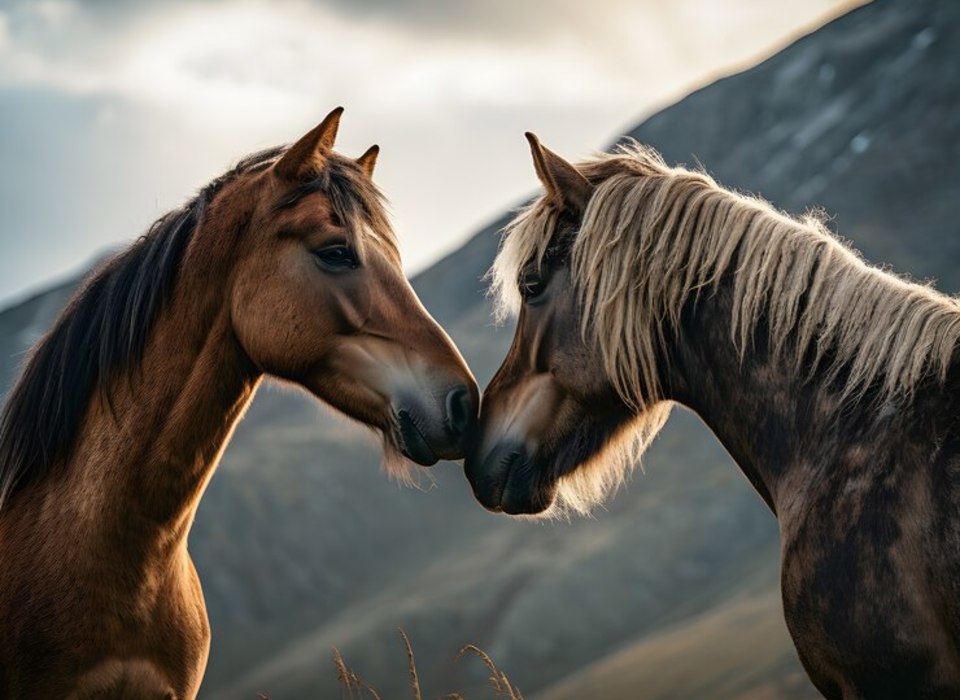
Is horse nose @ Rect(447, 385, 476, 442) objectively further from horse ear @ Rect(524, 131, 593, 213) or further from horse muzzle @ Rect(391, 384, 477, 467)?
horse ear @ Rect(524, 131, 593, 213)

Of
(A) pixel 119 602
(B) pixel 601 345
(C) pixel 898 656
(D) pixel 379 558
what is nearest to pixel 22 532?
(A) pixel 119 602

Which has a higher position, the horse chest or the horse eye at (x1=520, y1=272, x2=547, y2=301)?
the horse eye at (x1=520, y1=272, x2=547, y2=301)

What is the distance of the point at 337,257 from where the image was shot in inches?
205

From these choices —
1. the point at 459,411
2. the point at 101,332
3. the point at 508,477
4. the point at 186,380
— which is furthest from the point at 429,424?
the point at 101,332

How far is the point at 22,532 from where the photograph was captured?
503cm

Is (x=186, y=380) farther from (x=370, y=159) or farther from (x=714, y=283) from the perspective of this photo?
(x=714, y=283)

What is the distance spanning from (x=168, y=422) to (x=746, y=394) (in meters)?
2.58

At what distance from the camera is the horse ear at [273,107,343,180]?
5273mm

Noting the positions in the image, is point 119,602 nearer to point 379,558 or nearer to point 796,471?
point 796,471

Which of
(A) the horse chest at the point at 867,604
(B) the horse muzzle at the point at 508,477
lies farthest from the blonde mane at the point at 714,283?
Result: (A) the horse chest at the point at 867,604

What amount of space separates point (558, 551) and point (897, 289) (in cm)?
9039

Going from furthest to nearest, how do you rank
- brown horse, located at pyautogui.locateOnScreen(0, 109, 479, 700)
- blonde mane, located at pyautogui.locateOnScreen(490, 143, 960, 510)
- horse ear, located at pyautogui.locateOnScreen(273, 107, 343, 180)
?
1. horse ear, located at pyautogui.locateOnScreen(273, 107, 343, 180)
2. brown horse, located at pyautogui.locateOnScreen(0, 109, 479, 700)
3. blonde mane, located at pyautogui.locateOnScreen(490, 143, 960, 510)

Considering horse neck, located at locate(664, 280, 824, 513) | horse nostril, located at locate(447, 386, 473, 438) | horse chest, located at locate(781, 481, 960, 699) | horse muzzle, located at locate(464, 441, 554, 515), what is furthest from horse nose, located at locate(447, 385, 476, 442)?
horse chest, located at locate(781, 481, 960, 699)

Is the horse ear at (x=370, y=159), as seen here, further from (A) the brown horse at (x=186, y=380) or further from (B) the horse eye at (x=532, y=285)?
(B) the horse eye at (x=532, y=285)
